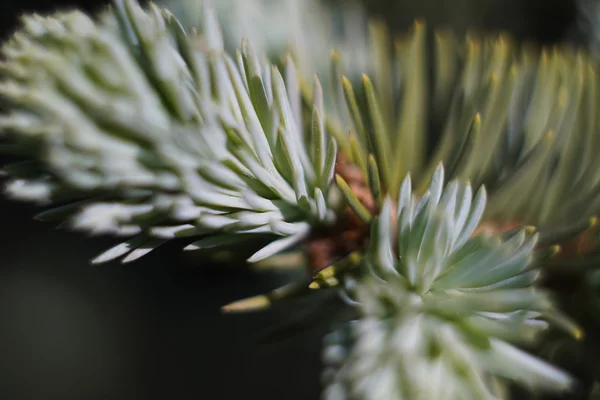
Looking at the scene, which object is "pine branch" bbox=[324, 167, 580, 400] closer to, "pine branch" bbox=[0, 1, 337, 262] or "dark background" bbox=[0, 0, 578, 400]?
"pine branch" bbox=[0, 1, 337, 262]

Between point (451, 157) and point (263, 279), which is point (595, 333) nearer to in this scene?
point (451, 157)

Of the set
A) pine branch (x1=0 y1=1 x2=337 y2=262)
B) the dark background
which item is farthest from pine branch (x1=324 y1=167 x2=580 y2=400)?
the dark background

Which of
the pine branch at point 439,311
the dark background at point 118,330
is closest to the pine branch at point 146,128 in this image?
the pine branch at point 439,311

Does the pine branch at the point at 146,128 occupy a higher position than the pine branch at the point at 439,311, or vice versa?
the pine branch at the point at 146,128

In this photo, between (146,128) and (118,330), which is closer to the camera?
(146,128)

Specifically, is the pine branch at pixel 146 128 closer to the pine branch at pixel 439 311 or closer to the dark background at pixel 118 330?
the pine branch at pixel 439 311

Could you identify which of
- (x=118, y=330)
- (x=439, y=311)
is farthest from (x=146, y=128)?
(x=118, y=330)

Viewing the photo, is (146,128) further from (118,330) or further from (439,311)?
(118,330)

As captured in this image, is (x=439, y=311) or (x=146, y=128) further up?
(x=146, y=128)
